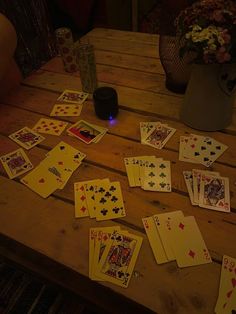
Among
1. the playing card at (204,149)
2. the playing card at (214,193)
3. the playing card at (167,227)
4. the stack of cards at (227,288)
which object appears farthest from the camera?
the playing card at (204,149)

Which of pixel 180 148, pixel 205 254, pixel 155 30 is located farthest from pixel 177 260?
pixel 155 30

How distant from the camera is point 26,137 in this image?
1213mm

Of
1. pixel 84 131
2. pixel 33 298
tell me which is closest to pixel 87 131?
pixel 84 131

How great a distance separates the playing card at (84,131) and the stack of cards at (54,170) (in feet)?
0.24

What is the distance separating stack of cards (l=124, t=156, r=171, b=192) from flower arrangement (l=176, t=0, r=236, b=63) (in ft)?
1.30

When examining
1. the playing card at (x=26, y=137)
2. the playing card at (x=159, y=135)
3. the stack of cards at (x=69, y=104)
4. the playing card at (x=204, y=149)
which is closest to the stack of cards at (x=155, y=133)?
the playing card at (x=159, y=135)

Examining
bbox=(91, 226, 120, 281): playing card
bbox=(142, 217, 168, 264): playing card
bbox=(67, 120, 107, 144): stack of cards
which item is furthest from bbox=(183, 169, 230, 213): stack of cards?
bbox=(67, 120, 107, 144): stack of cards

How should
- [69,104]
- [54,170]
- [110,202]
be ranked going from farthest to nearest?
[69,104] → [54,170] → [110,202]

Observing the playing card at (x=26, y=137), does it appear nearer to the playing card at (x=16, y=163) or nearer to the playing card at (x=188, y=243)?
the playing card at (x=16, y=163)

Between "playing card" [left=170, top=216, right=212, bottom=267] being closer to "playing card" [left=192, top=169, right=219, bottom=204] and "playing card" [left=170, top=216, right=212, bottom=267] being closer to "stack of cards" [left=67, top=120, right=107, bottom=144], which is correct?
"playing card" [left=192, top=169, right=219, bottom=204]

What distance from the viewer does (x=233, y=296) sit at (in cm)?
71

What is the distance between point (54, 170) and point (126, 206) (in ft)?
1.07

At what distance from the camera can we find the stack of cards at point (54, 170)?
3.29 feet

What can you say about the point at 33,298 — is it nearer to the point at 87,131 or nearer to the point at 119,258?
the point at 119,258
